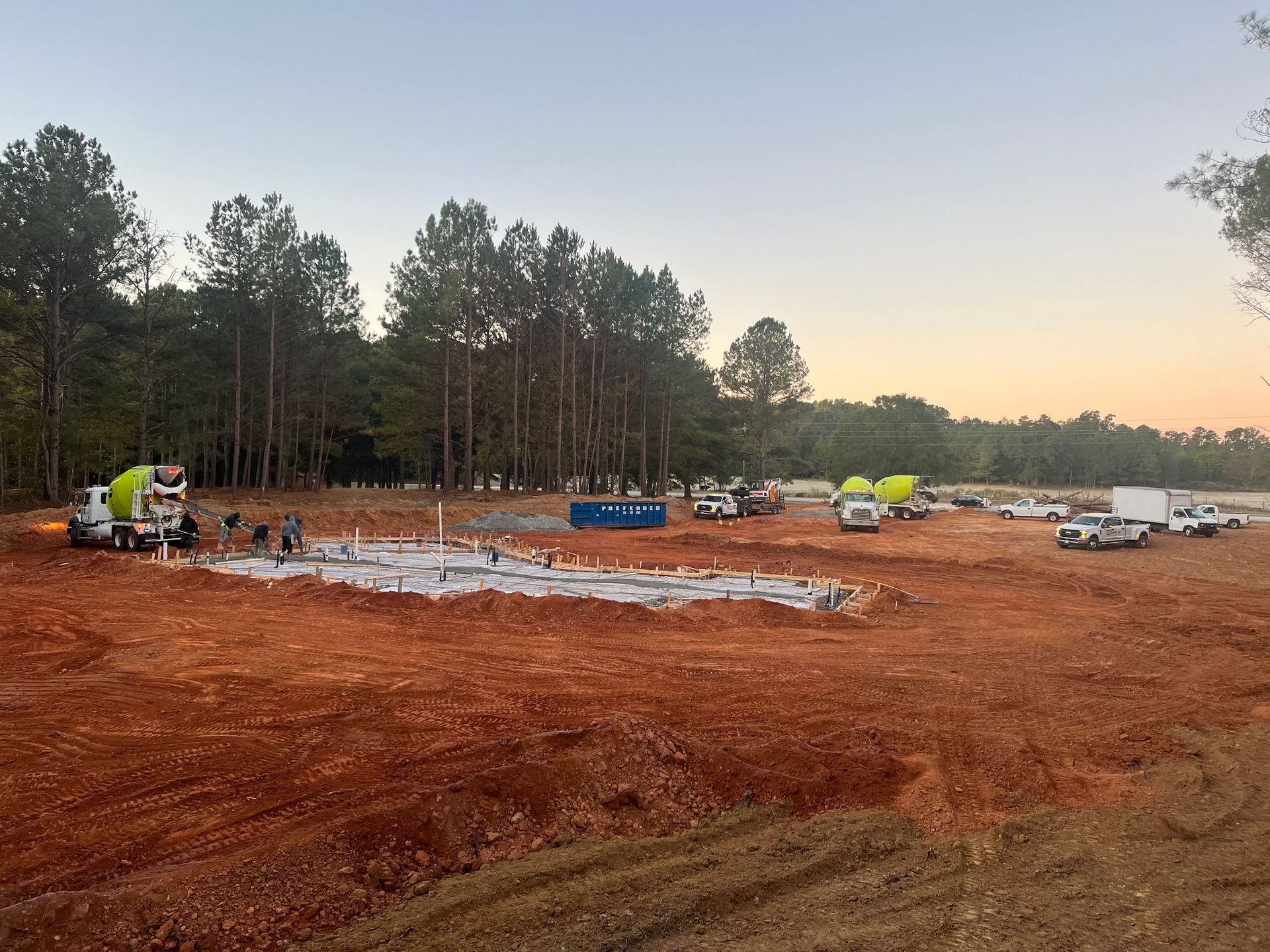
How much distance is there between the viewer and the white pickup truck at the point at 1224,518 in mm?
36969

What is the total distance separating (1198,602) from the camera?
66.2 feet

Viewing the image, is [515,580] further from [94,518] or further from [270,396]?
[270,396]

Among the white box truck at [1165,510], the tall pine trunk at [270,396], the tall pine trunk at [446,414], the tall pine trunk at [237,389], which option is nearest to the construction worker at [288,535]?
the tall pine trunk at [270,396]

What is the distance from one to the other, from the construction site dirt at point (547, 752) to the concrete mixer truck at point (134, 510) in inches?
418

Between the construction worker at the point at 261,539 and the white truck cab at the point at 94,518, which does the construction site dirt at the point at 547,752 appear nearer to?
the construction worker at the point at 261,539

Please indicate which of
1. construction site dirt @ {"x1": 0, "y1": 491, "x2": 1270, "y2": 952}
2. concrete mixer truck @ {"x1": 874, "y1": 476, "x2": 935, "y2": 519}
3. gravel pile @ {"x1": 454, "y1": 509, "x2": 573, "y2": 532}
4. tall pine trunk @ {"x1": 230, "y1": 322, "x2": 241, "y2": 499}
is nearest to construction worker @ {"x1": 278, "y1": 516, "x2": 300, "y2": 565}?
construction site dirt @ {"x1": 0, "y1": 491, "x2": 1270, "y2": 952}

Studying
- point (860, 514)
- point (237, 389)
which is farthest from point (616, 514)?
point (237, 389)

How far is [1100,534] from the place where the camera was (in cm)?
3212

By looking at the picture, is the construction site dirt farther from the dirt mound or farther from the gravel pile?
the gravel pile

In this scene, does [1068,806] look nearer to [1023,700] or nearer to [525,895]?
[1023,700]

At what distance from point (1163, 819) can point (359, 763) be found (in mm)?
7938

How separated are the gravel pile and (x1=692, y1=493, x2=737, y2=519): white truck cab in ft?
36.1

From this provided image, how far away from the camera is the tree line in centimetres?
3375

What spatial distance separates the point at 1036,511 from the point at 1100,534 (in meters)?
17.3
